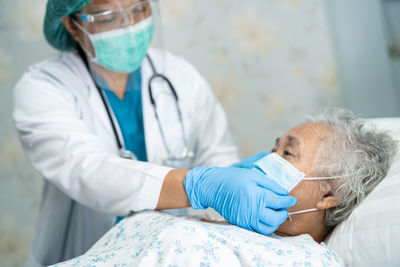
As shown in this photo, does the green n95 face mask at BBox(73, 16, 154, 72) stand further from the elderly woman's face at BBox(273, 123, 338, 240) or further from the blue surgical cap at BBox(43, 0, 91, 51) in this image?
the elderly woman's face at BBox(273, 123, 338, 240)

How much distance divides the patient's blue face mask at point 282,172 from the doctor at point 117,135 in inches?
1.6

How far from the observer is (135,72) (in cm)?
154

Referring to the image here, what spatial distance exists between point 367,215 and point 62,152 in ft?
2.86

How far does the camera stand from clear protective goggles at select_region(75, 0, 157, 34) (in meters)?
1.33

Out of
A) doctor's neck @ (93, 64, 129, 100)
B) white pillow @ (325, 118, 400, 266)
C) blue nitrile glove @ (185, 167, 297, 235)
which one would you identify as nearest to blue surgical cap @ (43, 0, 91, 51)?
doctor's neck @ (93, 64, 129, 100)

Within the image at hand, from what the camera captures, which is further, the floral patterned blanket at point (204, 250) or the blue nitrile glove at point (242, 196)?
the blue nitrile glove at point (242, 196)

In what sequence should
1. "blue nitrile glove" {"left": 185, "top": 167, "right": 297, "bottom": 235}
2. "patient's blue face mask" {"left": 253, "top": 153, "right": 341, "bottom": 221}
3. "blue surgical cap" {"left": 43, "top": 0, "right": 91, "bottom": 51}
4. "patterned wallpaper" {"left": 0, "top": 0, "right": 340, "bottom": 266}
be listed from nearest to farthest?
1. "blue nitrile glove" {"left": 185, "top": 167, "right": 297, "bottom": 235}
2. "patient's blue face mask" {"left": 253, "top": 153, "right": 341, "bottom": 221}
3. "blue surgical cap" {"left": 43, "top": 0, "right": 91, "bottom": 51}
4. "patterned wallpaper" {"left": 0, "top": 0, "right": 340, "bottom": 266}

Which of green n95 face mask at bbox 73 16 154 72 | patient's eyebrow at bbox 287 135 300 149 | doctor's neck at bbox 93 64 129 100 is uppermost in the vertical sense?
green n95 face mask at bbox 73 16 154 72

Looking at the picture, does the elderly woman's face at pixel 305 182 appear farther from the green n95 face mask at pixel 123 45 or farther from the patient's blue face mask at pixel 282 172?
the green n95 face mask at pixel 123 45

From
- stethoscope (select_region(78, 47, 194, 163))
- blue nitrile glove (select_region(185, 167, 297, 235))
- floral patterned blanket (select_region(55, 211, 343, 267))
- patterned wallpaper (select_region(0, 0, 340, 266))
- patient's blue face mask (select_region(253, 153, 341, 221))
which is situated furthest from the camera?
patterned wallpaper (select_region(0, 0, 340, 266))

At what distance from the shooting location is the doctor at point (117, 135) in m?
1.08

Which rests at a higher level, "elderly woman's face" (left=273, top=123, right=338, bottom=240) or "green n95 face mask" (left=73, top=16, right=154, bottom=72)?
"green n95 face mask" (left=73, top=16, right=154, bottom=72)

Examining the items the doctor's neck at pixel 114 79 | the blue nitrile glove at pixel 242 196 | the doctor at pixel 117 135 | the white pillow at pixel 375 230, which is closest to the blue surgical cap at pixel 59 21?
the doctor at pixel 117 135

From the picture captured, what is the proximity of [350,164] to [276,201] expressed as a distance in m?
0.27
